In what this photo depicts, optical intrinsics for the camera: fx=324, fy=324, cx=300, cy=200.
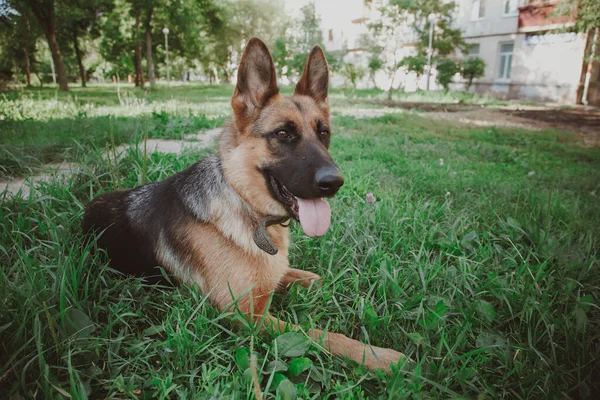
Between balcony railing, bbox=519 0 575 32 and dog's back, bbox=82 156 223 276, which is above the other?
balcony railing, bbox=519 0 575 32

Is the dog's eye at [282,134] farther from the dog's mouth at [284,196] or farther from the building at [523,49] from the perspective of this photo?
the building at [523,49]

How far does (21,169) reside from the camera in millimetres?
3664

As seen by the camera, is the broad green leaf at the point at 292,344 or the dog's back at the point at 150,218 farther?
the dog's back at the point at 150,218

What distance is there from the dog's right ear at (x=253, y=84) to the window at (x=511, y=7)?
83.1 ft

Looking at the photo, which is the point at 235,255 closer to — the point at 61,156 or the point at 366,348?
A: the point at 366,348

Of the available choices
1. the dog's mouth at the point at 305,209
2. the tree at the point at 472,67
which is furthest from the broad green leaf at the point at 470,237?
the tree at the point at 472,67

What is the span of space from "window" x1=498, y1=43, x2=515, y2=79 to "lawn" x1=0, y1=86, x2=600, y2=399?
22736 mm

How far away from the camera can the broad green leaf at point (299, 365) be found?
62.3 inches

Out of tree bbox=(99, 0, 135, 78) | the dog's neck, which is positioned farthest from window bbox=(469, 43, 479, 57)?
the dog's neck

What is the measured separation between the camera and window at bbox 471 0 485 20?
22.6 meters

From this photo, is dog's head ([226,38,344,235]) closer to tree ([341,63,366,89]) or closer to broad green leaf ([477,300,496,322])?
broad green leaf ([477,300,496,322])

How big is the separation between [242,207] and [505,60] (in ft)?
86.6

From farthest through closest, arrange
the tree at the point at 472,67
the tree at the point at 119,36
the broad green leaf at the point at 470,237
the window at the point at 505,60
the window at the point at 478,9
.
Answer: the window at the point at 478,9 → the window at the point at 505,60 → the tree at the point at 119,36 → the tree at the point at 472,67 → the broad green leaf at the point at 470,237

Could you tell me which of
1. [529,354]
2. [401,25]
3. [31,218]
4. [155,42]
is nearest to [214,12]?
[155,42]
